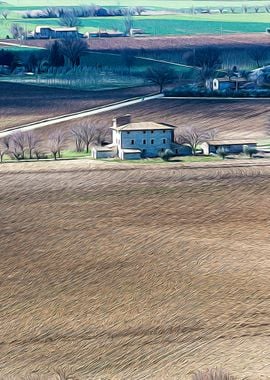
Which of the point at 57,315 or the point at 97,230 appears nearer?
the point at 57,315

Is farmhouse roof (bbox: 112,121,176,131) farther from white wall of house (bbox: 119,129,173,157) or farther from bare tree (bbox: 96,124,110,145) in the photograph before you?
bare tree (bbox: 96,124,110,145)

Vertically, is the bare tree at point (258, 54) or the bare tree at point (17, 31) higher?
the bare tree at point (17, 31)

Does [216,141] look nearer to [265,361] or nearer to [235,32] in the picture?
[265,361]

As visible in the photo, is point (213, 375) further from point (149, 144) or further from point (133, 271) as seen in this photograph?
point (149, 144)

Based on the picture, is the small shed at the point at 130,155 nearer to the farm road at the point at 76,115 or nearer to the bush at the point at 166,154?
the bush at the point at 166,154

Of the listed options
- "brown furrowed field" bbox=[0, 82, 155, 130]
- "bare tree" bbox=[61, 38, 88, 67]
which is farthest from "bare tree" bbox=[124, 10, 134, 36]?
"brown furrowed field" bbox=[0, 82, 155, 130]

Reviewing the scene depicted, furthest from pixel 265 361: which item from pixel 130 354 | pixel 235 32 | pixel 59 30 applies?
pixel 235 32

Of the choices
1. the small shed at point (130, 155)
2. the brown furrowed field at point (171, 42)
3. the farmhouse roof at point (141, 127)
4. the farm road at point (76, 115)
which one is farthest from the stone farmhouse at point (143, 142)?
the brown furrowed field at point (171, 42)

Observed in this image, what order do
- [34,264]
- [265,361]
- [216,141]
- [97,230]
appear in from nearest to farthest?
[265,361], [34,264], [97,230], [216,141]
